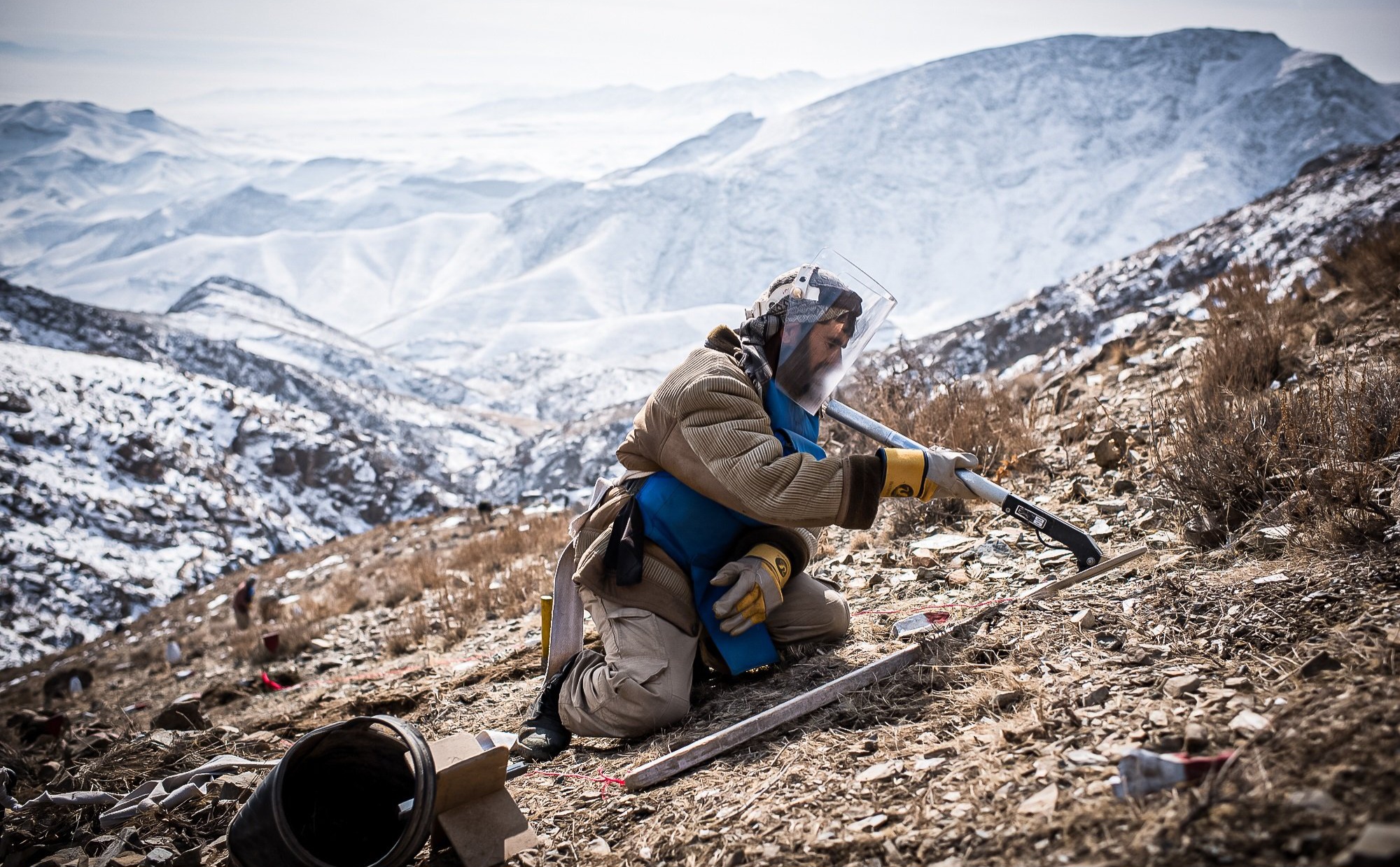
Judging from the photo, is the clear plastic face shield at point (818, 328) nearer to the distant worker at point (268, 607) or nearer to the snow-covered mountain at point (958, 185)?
the distant worker at point (268, 607)

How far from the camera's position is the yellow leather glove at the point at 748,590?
259 cm

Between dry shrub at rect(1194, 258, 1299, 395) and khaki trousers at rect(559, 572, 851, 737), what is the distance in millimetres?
2190

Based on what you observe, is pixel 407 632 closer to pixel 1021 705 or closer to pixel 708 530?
pixel 708 530

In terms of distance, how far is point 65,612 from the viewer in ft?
55.1

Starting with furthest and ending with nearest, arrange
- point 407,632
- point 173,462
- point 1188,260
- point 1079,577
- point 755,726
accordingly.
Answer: point 173,462, point 1188,260, point 407,632, point 1079,577, point 755,726

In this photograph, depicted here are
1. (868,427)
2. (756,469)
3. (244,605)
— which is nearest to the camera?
(756,469)

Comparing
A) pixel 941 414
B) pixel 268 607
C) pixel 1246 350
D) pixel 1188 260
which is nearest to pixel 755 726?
pixel 941 414

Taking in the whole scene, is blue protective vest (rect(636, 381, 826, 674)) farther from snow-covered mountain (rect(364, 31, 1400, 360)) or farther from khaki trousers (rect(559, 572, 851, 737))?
snow-covered mountain (rect(364, 31, 1400, 360))

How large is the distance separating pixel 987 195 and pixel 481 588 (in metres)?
54.2

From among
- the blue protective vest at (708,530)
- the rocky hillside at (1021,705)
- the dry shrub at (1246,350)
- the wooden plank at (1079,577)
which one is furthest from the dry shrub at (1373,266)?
the blue protective vest at (708,530)

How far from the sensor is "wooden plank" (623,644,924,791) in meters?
2.19

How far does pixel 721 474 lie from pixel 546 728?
1.08 m

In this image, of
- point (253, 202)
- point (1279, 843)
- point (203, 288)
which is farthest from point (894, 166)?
point (253, 202)

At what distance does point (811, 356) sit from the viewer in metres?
Result: 2.79
